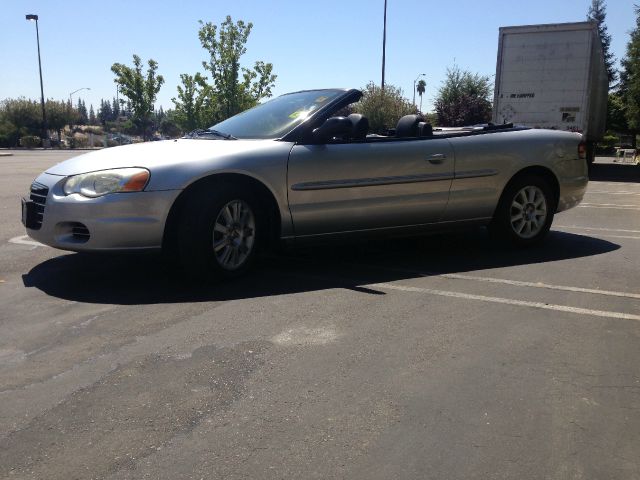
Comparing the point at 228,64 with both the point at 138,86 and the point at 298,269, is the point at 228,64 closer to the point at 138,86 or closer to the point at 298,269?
the point at 138,86

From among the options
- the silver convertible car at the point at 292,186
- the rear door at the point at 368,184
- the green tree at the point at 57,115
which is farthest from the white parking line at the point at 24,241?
the green tree at the point at 57,115

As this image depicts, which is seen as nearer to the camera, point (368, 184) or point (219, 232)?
point (219, 232)

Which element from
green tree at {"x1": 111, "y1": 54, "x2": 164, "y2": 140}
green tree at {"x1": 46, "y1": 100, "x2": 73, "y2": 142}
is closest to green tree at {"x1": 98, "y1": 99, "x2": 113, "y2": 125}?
green tree at {"x1": 46, "y1": 100, "x2": 73, "y2": 142}

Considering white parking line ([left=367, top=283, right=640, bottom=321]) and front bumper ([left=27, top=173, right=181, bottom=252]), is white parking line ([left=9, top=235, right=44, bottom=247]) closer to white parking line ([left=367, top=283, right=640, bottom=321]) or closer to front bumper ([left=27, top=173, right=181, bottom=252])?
front bumper ([left=27, top=173, right=181, bottom=252])

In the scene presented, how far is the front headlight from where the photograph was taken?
468 centimetres

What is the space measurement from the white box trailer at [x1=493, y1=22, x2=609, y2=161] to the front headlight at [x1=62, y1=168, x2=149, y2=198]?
14.0 meters

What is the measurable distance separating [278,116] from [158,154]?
128 centimetres

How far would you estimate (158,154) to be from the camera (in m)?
5.00

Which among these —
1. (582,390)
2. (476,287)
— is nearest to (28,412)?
(582,390)

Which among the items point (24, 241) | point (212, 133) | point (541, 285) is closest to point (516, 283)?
point (541, 285)

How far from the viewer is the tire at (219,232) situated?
480cm

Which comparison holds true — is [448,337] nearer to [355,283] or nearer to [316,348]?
[316,348]

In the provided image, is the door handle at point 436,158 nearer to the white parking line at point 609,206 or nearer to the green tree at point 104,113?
the white parking line at point 609,206

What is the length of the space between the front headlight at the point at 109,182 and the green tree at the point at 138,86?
45203 millimetres
